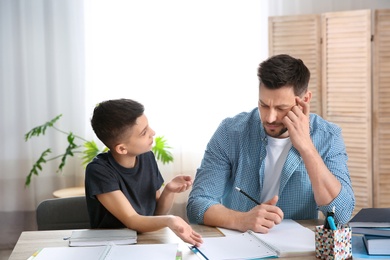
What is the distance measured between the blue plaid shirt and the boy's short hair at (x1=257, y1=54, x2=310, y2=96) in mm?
184

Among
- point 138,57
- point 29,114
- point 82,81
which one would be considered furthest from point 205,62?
point 29,114

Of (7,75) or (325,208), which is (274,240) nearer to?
(325,208)

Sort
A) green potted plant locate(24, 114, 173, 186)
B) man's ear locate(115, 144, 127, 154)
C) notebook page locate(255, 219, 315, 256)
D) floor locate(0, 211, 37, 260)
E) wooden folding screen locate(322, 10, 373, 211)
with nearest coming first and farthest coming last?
notebook page locate(255, 219, 315, 256) → man's ear locate(115, 144, 127, 154) → wooden folding screen locate(322, 10, 373, 211) → green potted plant locate(24, 114, 173, 186) → floor locate(0, 211, 37, 260)

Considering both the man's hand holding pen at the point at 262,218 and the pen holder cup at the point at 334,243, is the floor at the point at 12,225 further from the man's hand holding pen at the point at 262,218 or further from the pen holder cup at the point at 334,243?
the pen holder cup at the point at 334,243

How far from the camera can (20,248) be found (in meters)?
2.11

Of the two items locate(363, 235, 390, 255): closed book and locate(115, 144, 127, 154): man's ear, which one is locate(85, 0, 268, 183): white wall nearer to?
locate(115, 144, 127, 154): man's ear

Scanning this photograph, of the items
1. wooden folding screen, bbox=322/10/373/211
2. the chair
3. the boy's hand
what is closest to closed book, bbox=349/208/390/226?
the boy's hand

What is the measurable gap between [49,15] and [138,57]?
2.42 ft

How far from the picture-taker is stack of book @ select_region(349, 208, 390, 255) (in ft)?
6.32

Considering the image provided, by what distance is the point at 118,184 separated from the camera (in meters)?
2.40

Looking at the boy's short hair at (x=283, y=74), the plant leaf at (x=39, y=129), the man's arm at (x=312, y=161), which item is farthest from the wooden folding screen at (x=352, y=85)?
the man's arm at (x=312, y=161)

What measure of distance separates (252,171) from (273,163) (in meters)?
0.09

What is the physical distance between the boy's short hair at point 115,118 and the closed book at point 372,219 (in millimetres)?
861

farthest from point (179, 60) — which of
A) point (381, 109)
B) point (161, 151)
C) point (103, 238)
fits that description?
point (103, 238)
